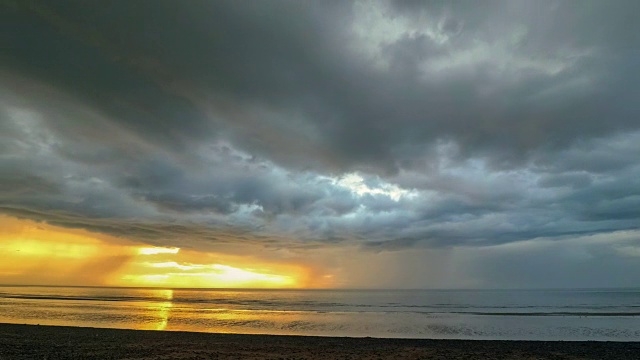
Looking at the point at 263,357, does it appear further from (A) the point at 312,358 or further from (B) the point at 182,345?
(B) the point at 182,345

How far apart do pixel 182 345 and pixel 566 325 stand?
45.9 metres

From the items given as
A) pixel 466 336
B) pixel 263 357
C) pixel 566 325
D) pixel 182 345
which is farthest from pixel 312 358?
pixel 566 325

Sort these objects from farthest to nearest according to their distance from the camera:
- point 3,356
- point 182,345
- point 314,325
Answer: point 314,325 → point 182,345 → point 3,356

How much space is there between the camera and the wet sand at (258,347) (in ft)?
85.4

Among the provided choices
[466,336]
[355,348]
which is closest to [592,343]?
[466,336]

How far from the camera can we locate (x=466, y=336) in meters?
39.8

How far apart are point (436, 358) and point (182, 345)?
1785 centimetres

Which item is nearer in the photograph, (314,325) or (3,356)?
(3,356)

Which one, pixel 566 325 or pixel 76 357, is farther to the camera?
pixel 566 325

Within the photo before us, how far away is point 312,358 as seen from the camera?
2548 cm

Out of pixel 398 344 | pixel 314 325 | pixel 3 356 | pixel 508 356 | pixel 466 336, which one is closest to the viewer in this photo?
pixel 3 356

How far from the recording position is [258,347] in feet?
97.8

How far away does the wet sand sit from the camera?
2603 cm

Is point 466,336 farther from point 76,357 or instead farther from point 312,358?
point 76,357
